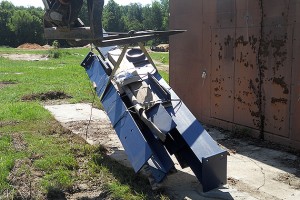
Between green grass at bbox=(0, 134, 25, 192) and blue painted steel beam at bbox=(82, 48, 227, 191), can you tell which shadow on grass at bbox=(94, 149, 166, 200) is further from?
green grass at bbox=(0, 134, 25, 192)

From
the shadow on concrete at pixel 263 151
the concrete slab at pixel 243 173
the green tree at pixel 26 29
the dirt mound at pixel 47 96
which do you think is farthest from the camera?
the green tree at pixel 26 29

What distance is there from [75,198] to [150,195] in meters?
0.90

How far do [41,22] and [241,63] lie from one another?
206 feet

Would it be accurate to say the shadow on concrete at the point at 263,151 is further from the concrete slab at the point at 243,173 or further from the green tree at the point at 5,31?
the green tree at the point at 5,31

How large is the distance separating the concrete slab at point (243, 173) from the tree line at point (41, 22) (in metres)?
61.2

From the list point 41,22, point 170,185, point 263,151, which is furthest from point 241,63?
point 41,22

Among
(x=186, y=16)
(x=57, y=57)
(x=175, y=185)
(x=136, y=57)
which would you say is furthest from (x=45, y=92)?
(x=57, y=57)

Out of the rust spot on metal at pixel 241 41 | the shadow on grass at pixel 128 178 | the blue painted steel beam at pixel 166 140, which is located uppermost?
the rust spot on metal at pixel 241 41

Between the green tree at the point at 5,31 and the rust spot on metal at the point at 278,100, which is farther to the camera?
the green tree at the point at 5,31

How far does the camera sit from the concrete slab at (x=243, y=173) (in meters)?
5.05

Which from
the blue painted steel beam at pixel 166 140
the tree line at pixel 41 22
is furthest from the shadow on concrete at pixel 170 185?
the tree line at pixel 41 22

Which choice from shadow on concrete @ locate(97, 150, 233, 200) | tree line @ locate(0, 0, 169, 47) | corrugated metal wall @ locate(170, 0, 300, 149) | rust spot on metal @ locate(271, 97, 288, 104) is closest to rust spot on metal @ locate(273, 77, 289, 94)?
corrugated metal wall @ locate(170, 0, 300, 149)

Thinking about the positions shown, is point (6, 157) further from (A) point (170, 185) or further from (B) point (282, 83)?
(B) point (282, 83)

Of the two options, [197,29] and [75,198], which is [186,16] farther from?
[75,198]
